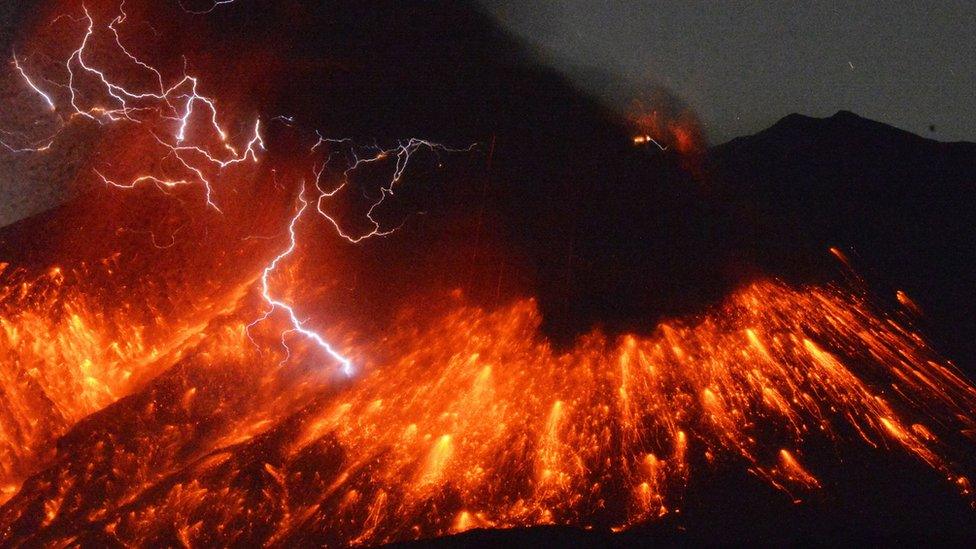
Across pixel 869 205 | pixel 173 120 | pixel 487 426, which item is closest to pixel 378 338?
pixel 487 426

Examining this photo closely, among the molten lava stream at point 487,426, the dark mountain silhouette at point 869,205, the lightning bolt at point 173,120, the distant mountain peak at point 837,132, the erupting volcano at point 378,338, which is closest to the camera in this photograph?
the molten lava stream at point 487,426

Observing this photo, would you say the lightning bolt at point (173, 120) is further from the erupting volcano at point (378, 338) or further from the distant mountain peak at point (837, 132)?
the distant mountain peak at point (837, 132)

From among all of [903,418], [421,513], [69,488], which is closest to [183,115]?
[69,488]

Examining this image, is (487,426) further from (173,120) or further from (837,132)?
(837,132)

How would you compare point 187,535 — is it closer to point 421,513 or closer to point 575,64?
point 421,513

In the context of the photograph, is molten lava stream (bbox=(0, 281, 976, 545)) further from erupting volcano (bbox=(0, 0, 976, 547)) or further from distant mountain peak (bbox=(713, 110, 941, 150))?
distant mountain peak (bbox=(713, 110, 941, 150))

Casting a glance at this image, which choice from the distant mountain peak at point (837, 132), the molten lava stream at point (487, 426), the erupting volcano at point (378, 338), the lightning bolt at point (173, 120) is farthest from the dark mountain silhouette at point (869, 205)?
the lightning bolt at point (173, 120)
